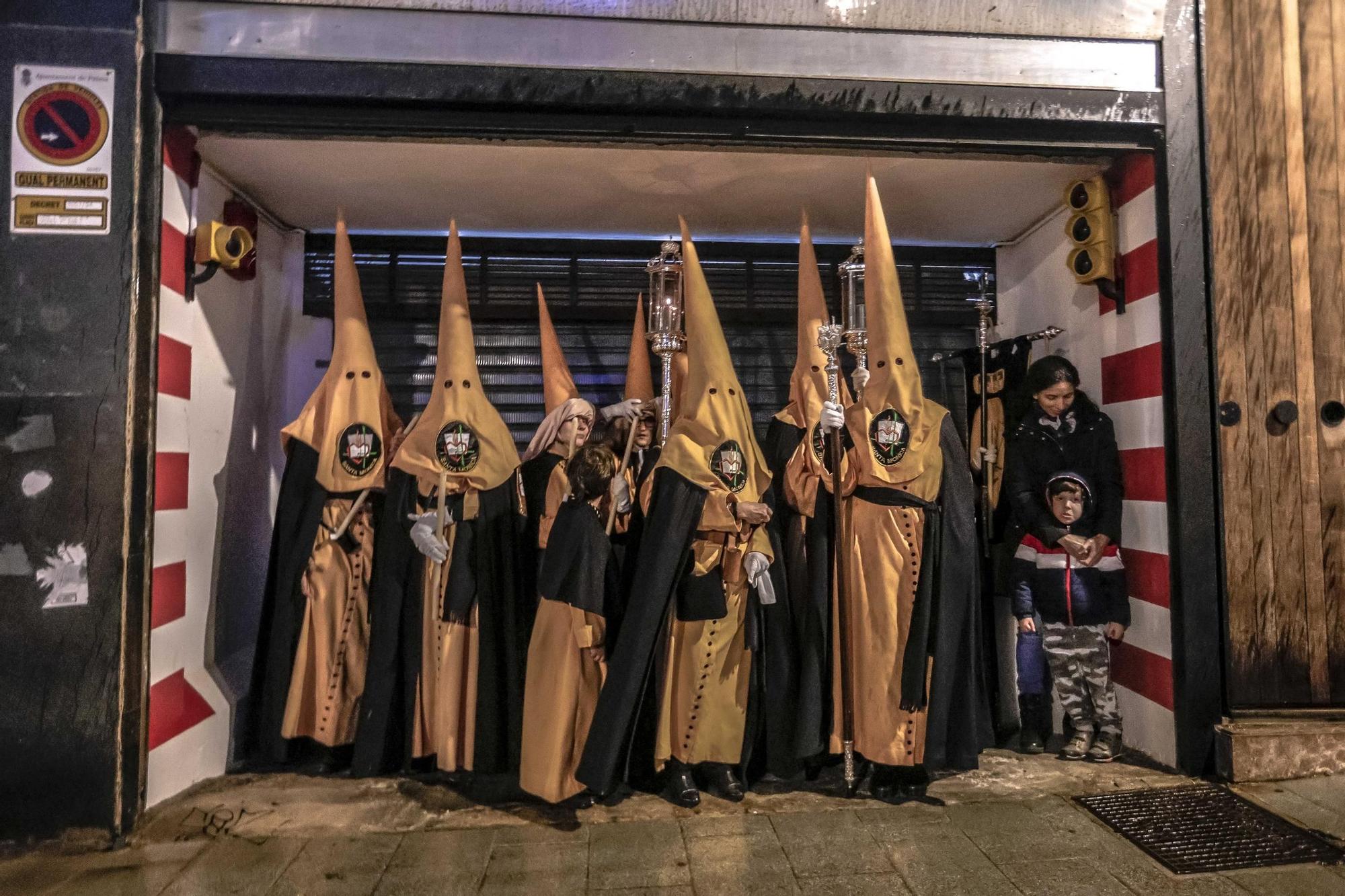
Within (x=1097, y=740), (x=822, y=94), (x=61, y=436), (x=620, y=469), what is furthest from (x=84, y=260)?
(x=1097, y=740)

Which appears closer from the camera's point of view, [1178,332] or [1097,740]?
[1178,332]

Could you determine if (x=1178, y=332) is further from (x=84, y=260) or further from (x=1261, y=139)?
(x=84, y=260)

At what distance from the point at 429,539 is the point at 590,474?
724 millimetres

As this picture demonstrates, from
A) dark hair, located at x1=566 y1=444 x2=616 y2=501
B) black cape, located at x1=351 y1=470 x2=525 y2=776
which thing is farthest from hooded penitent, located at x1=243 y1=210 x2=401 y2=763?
dark hair, located at x1=566 y1=444 x2=616 y2=501

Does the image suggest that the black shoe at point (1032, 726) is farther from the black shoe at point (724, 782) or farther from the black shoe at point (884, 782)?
the black shoe at point (724, 782)

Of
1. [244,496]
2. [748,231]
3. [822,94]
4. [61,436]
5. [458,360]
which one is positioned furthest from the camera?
[748,231]

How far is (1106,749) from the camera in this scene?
313 cm

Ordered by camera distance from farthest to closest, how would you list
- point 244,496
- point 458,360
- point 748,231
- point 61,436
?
1. point 748,231
2. point 244,496
3. point 458,360
4. point 61,436

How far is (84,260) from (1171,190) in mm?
4031

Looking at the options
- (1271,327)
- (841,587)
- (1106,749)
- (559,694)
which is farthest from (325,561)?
(1271,327)

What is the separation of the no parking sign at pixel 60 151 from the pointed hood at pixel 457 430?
3.96ft

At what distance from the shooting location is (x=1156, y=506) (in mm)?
3070

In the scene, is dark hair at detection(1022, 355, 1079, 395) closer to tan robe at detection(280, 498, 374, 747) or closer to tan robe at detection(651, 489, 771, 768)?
tan robe at detection(651, 489, 771, 768)

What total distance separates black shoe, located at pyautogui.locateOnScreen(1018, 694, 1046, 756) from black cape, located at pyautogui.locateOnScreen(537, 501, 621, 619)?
77.1 inches
